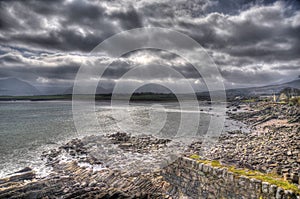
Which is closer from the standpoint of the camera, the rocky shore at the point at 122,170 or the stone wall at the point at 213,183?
the stone wall at the point at 213,183

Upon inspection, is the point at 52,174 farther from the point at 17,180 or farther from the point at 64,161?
the point at 64,161

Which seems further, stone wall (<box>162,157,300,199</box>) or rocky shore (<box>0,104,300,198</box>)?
Result: rocky shore (<box>0,104,300,198</box>)

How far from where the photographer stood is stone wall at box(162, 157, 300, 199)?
6.69 meters

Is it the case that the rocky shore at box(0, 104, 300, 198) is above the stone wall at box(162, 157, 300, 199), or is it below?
below

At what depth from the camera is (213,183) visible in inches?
320

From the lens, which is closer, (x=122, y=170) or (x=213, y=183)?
(x=213, y=183)

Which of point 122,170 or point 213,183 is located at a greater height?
point 213,183

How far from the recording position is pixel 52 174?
535 inches

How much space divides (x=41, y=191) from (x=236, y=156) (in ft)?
42.7

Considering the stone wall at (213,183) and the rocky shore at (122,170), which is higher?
the stone wall at (213,183)

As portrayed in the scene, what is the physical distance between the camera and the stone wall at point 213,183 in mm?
6689

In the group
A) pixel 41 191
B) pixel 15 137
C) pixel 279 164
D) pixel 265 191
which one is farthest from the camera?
pixel 15 137

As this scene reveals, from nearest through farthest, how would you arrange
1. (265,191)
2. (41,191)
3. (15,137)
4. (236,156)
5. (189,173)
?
(265,191) < (189,173) < (41,191) < (236,156) < (15,137)

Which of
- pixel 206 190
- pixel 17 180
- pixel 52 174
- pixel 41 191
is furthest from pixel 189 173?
pixel 17 180
